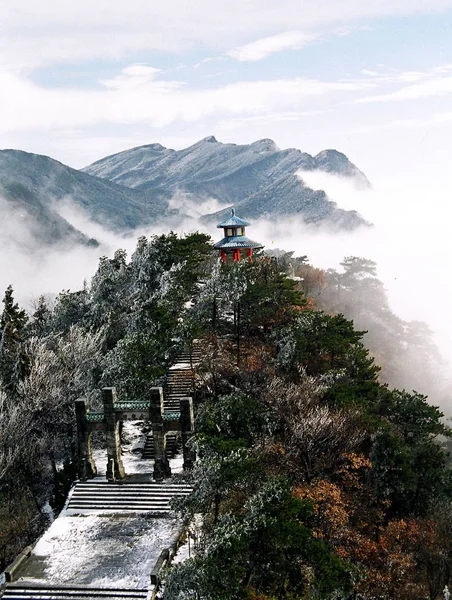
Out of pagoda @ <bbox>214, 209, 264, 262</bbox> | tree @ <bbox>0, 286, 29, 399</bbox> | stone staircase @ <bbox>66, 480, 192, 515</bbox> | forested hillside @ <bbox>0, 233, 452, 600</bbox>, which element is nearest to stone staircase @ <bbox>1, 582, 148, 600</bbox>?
forested hillside @ <bbox>0, 233, 452, 600</bbox>

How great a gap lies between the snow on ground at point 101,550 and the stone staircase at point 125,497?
0.71 metres

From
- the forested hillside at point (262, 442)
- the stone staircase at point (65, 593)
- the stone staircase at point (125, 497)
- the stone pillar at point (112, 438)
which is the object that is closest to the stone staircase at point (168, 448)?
the forested hillside at point (262, 442)

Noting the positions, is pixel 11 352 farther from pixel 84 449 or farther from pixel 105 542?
pixel 105 542

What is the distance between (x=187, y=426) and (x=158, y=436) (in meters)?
1.41

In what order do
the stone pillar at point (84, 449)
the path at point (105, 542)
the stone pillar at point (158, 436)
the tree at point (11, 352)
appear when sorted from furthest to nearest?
1. the tree at point (11, 352)
2. the stone pillar at point (84, 449)
3. the stone pillar at point (158, 436)
4. the path at point (105, 542)

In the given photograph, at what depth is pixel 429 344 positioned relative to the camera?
82.6m

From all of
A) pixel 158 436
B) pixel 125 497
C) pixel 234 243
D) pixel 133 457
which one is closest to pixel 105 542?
pixel 125 497

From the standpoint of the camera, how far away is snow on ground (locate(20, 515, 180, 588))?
19.9 meters

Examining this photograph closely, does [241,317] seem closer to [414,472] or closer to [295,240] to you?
[414,472]

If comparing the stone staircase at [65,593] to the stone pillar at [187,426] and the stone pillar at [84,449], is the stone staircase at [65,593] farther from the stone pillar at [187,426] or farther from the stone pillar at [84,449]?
the stone pillar at [187,426]

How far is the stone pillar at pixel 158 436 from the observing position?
85.1ft

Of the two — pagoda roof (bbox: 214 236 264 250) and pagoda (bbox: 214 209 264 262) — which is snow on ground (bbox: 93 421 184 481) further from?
pagoda (bbox: 214 209 264 262)

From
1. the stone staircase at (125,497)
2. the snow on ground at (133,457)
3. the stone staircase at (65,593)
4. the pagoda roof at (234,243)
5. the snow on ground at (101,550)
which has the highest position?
the pagoda roof at (234,243)

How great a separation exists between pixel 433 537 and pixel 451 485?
4968mm
